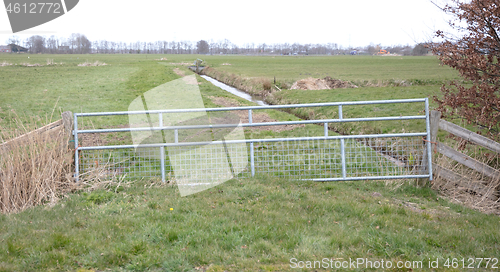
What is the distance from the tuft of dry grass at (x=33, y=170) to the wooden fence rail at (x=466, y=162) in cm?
630

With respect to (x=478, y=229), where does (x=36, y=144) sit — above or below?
above

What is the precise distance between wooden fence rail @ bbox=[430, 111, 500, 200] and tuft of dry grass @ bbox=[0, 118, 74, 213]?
6298mm

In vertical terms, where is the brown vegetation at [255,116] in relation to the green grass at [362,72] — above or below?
below

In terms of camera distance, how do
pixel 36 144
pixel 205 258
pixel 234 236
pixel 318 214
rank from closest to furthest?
pixel 205 258
pixel 234 236
pixel 318 214
pixel 36 144

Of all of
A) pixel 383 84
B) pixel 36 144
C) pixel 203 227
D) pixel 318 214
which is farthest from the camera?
pixel 383 84

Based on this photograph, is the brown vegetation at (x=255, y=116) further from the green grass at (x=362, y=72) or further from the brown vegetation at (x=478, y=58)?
the green grass at (x=362, y=72)

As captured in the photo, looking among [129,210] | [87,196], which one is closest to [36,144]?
[87,196]

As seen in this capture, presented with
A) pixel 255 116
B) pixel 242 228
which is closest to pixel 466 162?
pixel 242 228

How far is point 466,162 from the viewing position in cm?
610

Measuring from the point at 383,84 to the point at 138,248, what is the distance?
2836 cm

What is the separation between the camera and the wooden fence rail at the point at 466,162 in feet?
19.7

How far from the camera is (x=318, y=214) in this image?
4930mm

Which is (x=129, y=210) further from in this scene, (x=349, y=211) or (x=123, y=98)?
(x=123, y=98)

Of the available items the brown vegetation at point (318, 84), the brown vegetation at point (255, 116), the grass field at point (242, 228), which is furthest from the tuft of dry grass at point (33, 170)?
the brown vegetation at point (318, 84)
